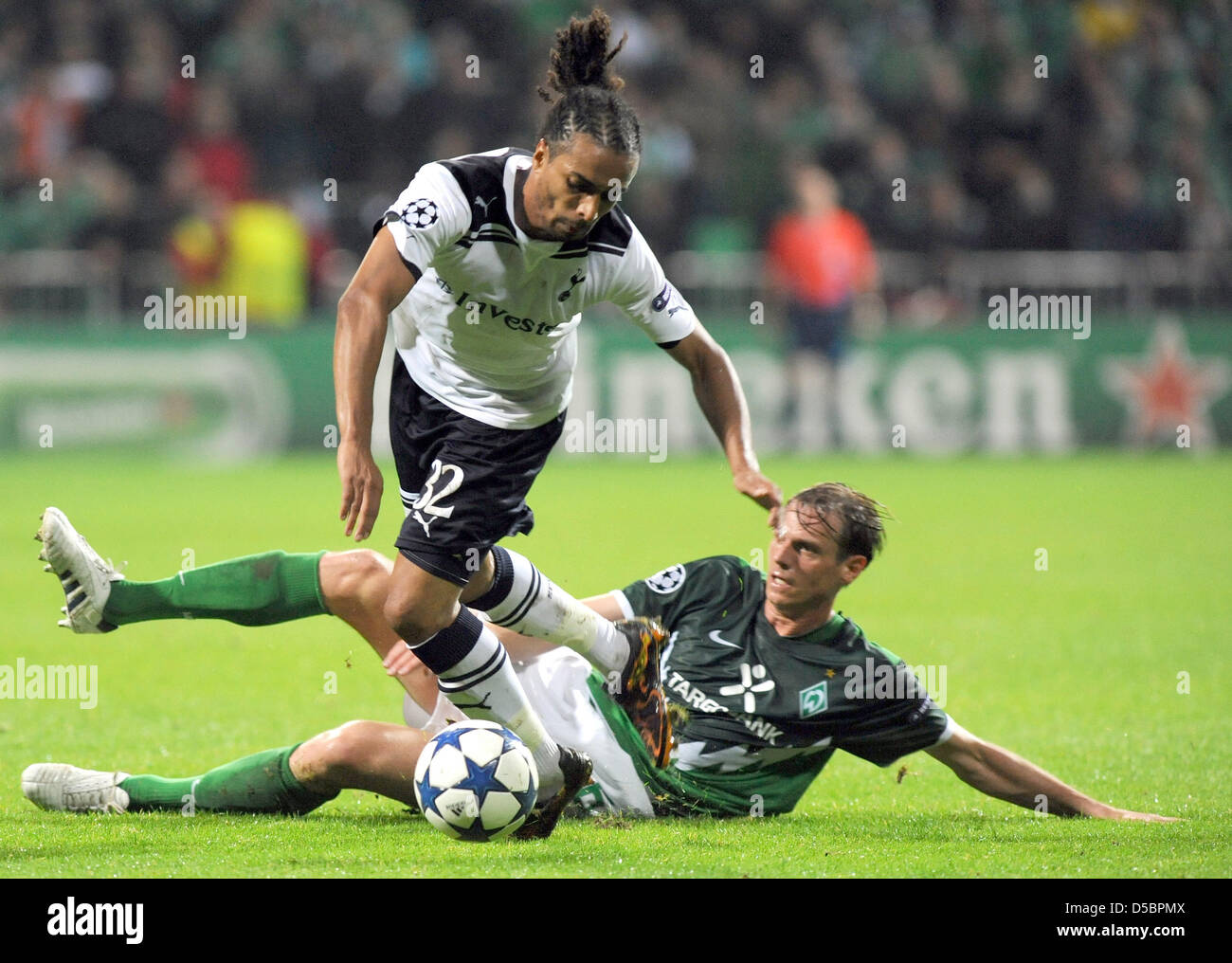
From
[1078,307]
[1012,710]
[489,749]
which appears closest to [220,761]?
[489,749]

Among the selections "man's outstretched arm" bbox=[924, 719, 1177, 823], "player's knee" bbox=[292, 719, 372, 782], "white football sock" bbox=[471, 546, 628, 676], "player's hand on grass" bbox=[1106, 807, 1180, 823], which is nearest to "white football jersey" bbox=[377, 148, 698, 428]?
"white football sock" bbox=[471, 546, 628, 676]

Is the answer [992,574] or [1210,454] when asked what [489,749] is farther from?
[1210,454]

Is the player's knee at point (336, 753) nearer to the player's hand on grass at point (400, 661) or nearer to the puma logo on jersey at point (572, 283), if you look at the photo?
the player's hand on grass at point (400, 661)

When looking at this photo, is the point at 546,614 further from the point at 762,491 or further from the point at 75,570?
the point at 75,570

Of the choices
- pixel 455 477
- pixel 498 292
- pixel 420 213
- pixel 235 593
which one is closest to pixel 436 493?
pixel 455 477

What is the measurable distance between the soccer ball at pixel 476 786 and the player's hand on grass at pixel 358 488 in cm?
62

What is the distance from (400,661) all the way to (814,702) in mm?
1250

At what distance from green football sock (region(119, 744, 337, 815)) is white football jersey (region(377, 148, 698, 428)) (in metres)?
1.22

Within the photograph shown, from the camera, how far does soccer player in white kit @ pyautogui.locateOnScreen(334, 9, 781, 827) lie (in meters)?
4.28

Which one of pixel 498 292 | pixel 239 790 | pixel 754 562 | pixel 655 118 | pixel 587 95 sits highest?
pixel 655 118

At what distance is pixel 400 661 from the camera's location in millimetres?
4887

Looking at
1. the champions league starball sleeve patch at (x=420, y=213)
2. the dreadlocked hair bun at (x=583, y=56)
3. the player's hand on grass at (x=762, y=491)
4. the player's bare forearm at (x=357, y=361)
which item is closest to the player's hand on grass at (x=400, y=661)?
the player's bare forearm at (x=357, y=361)

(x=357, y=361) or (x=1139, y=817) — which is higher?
(x=357, y=361)
